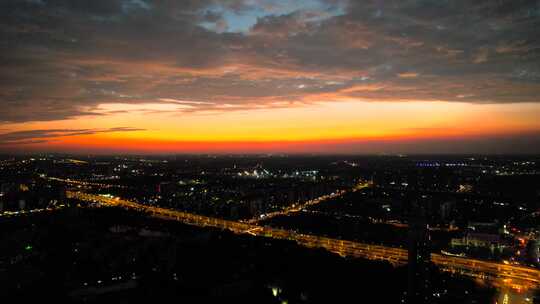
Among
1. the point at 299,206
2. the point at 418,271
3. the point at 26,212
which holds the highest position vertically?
the point at 418,271

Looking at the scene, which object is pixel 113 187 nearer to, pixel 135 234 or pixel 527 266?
pixel 135 234

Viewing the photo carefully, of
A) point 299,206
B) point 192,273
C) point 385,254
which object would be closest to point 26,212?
point 192,273

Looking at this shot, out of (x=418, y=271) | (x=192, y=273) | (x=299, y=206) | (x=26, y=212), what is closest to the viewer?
(x=192, y=273)

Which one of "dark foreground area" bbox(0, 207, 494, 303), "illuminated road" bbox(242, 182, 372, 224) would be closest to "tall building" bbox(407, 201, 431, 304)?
→ "dark foreground area" bbox(0, 207, 494, 303)

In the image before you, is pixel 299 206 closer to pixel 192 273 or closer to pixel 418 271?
pixel 418 271

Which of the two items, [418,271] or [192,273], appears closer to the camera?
[192,273]

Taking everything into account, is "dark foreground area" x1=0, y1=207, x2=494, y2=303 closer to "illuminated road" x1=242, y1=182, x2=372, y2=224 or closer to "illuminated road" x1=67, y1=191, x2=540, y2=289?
"illuminated road" x1=67, y1=191, x2=540, y2=289

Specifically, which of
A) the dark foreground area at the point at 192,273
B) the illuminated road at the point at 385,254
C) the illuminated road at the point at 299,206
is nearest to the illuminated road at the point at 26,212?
the illuminated road at the point at 385,254

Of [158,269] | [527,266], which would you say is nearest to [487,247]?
[527,266]
